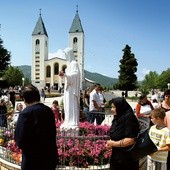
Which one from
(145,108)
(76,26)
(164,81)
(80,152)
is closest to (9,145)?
(80,152)

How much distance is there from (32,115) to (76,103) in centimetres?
458

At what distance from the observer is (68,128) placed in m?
8.59

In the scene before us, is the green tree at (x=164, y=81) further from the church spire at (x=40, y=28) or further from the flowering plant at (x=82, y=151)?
the flowering plant at (x=82, y=151)

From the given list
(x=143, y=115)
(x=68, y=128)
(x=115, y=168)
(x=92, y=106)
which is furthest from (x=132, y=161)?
(x=92, y=106)

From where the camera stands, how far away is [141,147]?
4715 millimetres

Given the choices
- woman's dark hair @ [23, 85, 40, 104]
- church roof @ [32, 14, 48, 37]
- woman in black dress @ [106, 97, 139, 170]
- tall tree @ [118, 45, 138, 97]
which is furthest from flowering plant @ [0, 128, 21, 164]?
church roof @ [32, 14, 48, 37]

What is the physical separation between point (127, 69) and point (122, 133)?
6262 cm

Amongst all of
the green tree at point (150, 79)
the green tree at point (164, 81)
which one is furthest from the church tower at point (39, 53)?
the green tree at point (164, 81)

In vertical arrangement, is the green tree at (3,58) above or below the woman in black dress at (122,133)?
above

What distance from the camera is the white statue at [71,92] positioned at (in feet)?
27.5

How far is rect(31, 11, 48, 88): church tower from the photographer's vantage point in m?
108

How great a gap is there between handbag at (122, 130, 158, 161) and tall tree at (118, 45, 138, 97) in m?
62.4

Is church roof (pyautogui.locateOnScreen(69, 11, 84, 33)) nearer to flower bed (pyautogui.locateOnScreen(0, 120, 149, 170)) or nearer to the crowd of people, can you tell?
flower bed (pyautogui.locateOnScreen(0, 120, 149, 170))

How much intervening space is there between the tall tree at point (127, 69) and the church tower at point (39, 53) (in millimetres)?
45069
